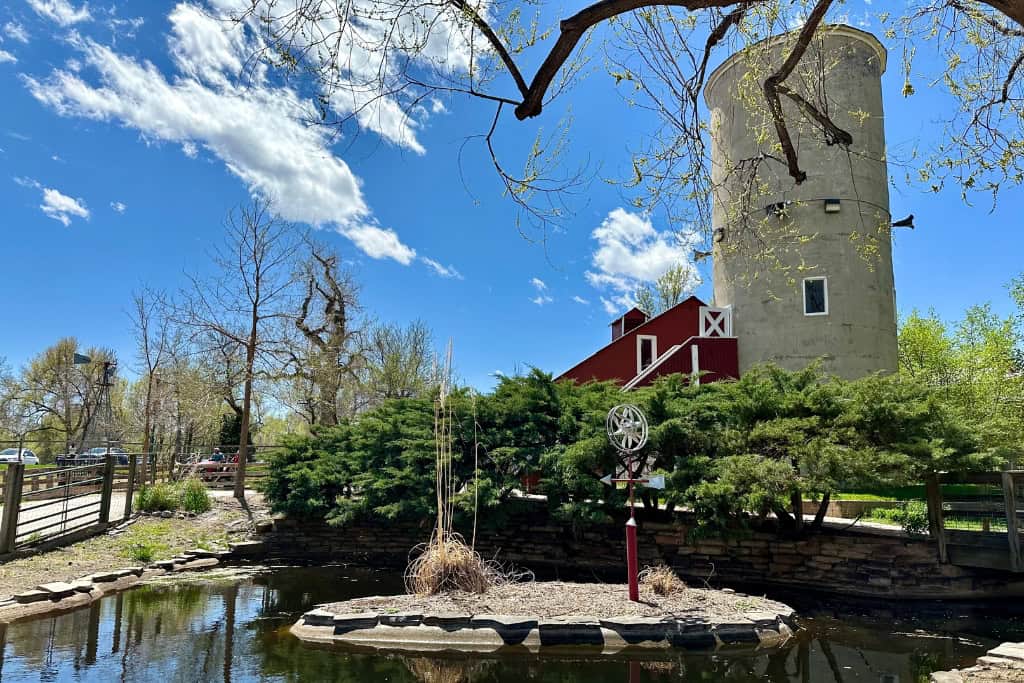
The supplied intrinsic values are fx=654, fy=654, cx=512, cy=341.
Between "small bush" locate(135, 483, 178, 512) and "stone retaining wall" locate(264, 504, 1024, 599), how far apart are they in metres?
2.53

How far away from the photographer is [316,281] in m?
23.7

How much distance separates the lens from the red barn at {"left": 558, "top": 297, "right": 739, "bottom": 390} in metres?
16.9

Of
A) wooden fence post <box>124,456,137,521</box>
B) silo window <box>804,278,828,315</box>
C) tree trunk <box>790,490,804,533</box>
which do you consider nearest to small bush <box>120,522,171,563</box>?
wooden fence post <box>124,456,137,521</box>

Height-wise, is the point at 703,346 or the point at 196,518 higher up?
the point at 703,346

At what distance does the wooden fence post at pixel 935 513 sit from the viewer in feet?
29.7

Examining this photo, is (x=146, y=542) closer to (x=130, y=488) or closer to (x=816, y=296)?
(x=130, y=488)

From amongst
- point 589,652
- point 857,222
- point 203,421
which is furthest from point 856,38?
point 203,421

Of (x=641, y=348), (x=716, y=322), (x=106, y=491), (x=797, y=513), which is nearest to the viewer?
(x=797, y=513)

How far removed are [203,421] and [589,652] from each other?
27617 mm

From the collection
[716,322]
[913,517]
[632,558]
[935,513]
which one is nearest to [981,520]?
[935,513]

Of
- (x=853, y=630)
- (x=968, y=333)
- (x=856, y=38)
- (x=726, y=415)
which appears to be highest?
(x=856, y=38)

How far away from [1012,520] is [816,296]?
896 centimetres

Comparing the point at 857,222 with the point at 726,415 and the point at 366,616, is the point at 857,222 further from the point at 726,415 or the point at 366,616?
the point at 366,616

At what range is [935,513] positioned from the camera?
919 cm
